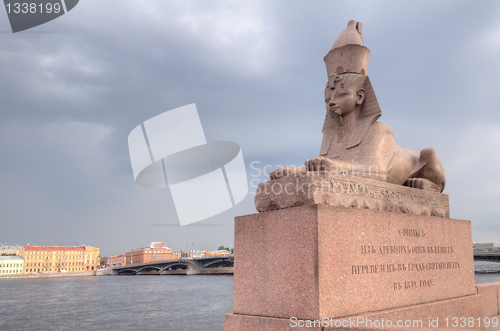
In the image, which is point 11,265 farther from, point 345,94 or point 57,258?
point 345,94

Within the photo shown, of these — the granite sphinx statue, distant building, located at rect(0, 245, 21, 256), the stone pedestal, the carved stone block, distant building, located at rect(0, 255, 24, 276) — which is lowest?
distant building, located at rect(0, 255, 24, 276)

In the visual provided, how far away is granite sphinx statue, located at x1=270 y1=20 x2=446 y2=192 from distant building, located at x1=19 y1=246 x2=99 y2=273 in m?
96.5

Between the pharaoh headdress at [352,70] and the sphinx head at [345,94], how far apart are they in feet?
0.17

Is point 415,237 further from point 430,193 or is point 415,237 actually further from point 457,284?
point 457,284

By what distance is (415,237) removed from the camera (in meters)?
4.23

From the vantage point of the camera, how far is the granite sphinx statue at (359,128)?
4.54 m

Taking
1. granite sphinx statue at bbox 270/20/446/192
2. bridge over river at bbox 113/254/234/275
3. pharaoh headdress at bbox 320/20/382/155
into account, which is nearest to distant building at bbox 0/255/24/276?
bridge over river at bbox 113/254/234/275

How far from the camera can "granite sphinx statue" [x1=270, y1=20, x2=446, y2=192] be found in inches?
179

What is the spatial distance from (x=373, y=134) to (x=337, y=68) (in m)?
0.90

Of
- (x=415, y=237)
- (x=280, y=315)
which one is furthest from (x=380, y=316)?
(x=415, y=237)

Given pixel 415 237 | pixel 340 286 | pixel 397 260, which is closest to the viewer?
pixel 340 286

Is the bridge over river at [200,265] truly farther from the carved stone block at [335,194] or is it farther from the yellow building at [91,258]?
the carved stone block at [335,194]

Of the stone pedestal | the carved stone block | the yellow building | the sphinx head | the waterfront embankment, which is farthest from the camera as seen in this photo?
the yellow building

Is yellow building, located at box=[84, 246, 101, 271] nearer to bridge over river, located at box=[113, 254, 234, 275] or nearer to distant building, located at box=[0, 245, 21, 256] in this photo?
distant building, located at box=[0, 245, 21, 256]
